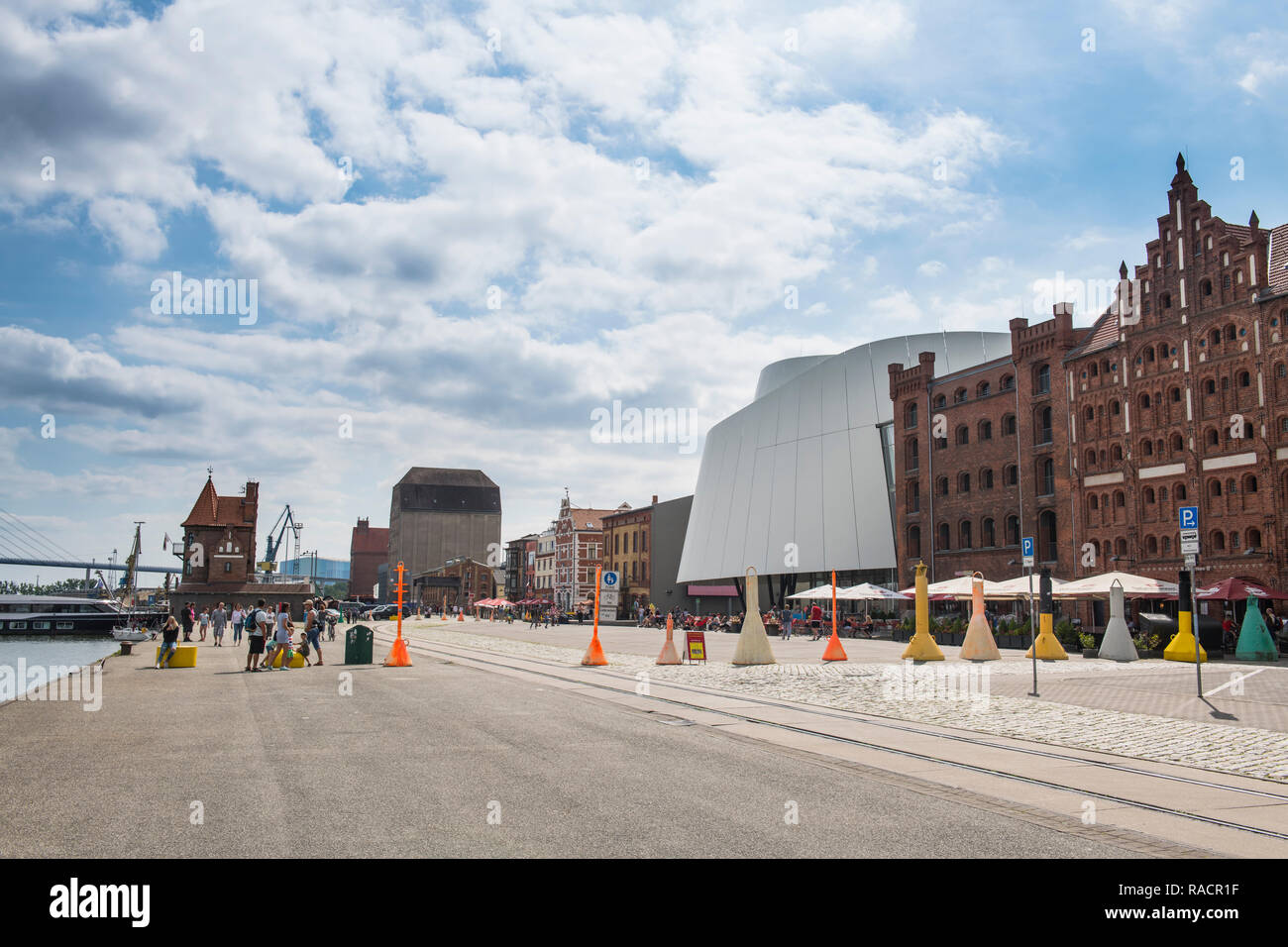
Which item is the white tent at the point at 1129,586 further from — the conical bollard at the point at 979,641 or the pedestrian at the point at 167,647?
the pedestrian at the point at 167,647


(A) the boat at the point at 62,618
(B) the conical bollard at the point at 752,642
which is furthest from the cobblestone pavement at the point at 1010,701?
(A) the boat at the point at 62,618

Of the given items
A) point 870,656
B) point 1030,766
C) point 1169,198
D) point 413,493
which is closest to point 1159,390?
point 1169,198

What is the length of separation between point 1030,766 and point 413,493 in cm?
17363

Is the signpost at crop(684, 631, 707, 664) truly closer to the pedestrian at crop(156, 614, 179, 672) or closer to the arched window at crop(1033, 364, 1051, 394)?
the pedestrian at crop(156, 614, 179, 672)

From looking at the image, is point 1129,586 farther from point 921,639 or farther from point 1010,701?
point 1010,701

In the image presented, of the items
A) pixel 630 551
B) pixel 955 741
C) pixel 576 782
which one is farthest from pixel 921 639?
pixel 630 551

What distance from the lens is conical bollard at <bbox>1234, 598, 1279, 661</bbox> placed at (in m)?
28.5

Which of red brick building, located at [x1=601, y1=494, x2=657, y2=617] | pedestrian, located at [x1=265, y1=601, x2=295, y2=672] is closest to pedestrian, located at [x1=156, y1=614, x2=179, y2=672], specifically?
pedestrian, located at [x1=265, y1=601, x2=295, y2=672]

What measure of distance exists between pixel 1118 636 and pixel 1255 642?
3.99m

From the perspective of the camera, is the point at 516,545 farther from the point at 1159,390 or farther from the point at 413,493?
the point at 1159,390

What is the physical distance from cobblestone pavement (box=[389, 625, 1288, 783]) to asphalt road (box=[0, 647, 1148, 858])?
4.27 m

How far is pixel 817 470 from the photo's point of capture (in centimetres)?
7431

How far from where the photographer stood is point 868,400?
7144 centimetres

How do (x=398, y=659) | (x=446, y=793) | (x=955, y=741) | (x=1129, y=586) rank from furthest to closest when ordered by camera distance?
(x=1129, y=586), (x=398, y=659), (x=955, y=741), (x=446, y=793)
